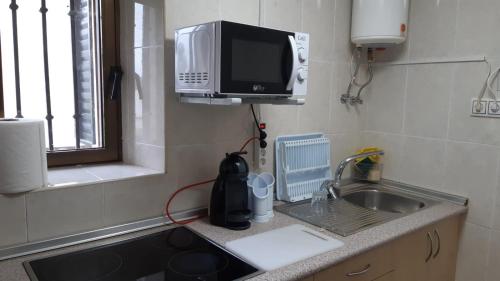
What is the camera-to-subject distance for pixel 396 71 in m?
2.09

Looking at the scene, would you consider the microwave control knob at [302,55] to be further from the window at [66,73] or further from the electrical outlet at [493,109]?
the electrical outlet at [493,109]

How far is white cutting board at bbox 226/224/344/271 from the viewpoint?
3.91 feet

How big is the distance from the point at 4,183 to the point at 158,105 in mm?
580

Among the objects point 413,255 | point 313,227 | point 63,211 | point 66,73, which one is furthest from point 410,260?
point 66,73

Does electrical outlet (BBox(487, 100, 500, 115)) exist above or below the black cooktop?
above

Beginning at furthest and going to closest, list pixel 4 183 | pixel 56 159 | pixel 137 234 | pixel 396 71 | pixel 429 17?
pixel 396 71 → pixel 429 17 → pixel 56 159 → pixel 137 234 → pixel 4 183

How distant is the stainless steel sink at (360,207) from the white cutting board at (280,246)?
0.12 meters

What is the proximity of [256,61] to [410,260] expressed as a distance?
3.45ft

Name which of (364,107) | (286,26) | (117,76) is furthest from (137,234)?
(364,107)

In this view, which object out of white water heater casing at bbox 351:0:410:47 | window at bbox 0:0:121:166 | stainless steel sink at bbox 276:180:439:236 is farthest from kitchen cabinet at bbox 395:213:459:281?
window at bbox 0:0:121:166

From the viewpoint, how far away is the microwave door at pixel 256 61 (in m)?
1.23

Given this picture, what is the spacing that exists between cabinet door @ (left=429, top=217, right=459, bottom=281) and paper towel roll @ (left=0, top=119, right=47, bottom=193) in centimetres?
158

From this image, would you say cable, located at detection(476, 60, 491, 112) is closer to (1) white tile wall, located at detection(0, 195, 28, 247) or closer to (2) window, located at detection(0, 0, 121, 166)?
(2) window, located at detection(0, 0, 121, 166)

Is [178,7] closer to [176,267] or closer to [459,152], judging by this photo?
[176,267]
